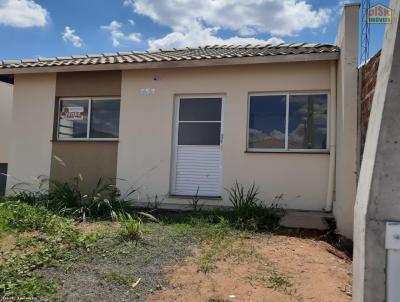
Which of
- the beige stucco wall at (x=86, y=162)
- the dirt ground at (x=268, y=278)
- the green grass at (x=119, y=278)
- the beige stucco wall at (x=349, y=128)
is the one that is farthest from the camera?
the beige stucco wall at (x=86, y=162)

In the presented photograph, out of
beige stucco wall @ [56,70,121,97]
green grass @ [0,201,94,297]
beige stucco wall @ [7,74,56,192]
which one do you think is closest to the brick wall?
green grass @ [0,201,94,297]

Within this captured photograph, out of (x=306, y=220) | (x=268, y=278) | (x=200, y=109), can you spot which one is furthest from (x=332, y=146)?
(x=268, y=278)

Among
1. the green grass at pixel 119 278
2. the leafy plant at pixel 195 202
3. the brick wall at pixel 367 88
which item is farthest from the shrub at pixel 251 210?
the green grass at pixel 119 278

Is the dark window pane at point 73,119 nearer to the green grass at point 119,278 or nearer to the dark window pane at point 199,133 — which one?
the dark window pane at point 199,133

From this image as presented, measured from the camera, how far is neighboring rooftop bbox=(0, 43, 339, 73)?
8711mm

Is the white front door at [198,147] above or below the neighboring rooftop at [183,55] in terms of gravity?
below

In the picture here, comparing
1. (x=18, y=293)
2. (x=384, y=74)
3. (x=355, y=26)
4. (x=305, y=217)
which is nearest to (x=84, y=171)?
(x=305, y=217)

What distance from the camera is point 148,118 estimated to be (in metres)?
9.67

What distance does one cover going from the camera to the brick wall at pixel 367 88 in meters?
5.76

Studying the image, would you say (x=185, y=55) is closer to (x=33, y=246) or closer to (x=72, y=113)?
(x=72, y=113)

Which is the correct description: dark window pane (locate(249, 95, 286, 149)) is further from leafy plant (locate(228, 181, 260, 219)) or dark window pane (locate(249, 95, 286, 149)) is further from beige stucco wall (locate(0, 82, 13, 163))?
beige stucco wall (locate(0, 82, 13, 163))

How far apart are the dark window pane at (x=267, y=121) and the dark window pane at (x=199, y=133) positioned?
82cm

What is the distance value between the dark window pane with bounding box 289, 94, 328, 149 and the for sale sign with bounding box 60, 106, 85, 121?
5.32m

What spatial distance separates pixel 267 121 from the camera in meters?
9.06
